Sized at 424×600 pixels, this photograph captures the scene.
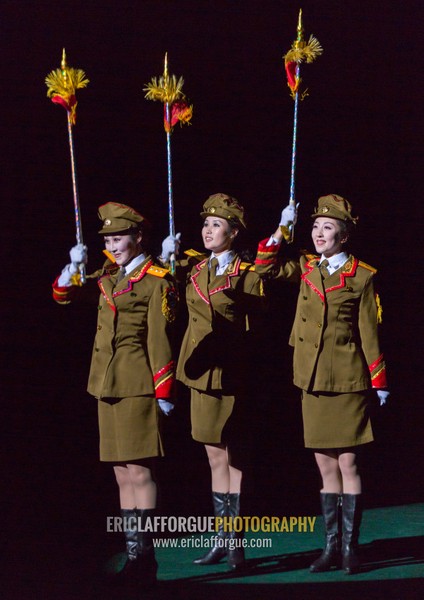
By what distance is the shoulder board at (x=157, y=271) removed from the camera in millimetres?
5781

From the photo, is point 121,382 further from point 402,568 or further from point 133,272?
point 402,568

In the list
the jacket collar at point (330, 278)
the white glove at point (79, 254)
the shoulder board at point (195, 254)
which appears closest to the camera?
the white glove at point (79, 254)

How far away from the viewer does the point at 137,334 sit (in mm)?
5785

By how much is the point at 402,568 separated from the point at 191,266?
5.44 feet

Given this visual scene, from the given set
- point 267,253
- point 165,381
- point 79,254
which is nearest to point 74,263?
point 79,254

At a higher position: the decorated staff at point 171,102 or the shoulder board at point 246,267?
the decorated staff at point 171,102

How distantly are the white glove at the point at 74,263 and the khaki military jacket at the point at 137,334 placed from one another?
34mm

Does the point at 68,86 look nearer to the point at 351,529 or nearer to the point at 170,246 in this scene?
the point at 170,246

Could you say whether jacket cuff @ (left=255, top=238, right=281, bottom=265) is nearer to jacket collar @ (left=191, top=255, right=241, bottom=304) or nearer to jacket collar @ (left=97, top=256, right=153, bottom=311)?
jacket collar @ (left=191, top=255, right=241, bottom=304)

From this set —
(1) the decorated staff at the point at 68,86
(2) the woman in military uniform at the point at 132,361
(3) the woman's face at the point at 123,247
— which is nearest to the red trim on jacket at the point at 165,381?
(2) the woman in military uniform at the point at 132,361

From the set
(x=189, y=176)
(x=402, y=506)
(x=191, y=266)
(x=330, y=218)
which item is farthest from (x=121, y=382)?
(x=402, y=506)

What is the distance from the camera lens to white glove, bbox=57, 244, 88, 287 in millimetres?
5664

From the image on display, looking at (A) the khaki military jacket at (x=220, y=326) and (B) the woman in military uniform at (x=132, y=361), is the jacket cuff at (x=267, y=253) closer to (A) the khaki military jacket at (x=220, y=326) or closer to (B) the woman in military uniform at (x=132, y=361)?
(A) the khaki military jacket at (x=220, y=326)

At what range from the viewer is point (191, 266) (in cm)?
630
